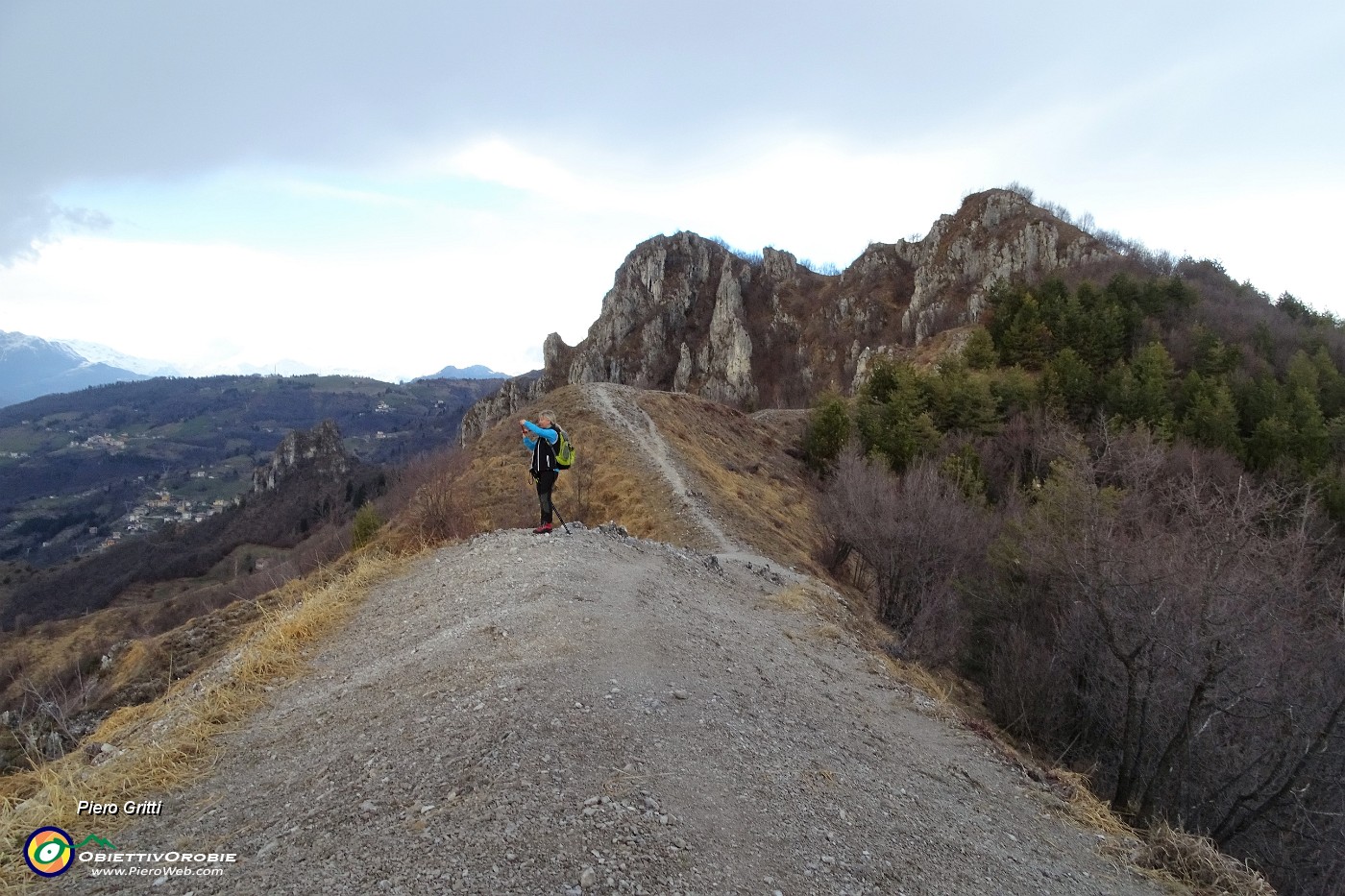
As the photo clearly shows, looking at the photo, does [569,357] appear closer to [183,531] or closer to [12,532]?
[183,531]

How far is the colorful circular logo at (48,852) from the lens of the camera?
390 cm

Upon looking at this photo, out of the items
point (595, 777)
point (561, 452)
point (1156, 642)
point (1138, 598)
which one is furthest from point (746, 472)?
point (595, 777)

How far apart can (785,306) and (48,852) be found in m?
93.5

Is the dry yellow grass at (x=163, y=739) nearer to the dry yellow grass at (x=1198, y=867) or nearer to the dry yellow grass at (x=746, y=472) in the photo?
the dry yellow grass at (x=1198, y=867)

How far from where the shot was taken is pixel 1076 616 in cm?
1302

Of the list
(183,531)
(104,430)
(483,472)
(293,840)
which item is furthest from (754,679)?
(104,430)

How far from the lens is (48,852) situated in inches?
158

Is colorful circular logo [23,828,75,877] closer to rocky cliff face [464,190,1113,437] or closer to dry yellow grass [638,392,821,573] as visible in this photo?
dry yellow grass [638,392,821,573]

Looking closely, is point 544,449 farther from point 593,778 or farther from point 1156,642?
point 1156,642

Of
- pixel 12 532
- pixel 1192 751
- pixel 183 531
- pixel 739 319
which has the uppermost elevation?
pixel 739 319

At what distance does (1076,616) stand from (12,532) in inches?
6239

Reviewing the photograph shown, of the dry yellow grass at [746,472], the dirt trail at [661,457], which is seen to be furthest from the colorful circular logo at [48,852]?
the dry yellow grass at [746,472]

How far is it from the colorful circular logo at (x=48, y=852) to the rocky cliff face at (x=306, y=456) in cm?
10566

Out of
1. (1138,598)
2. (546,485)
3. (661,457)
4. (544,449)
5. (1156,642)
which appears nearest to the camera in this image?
(1156,642)
